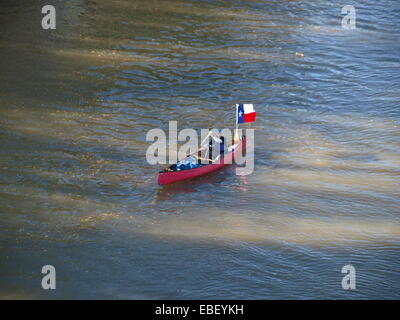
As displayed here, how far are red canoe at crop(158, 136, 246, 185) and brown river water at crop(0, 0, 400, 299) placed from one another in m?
0.27

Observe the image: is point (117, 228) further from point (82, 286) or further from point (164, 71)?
point (164, 71)

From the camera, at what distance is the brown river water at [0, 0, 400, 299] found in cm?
1736

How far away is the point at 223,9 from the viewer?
3456 centimetres

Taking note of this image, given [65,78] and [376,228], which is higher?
[65,78]

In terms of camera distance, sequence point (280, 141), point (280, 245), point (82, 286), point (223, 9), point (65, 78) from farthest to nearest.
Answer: point (223, 9) → point (65, 78) → point (280, 141) → point (280, 245) → point (82, 286)

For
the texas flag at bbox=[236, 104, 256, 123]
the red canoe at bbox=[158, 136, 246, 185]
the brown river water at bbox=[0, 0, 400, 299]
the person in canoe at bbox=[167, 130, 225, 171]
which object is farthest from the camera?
the texas flag at bbox=[236, 104, 256, 123]

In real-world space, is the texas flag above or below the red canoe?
above

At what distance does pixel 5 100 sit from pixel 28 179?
6.06 metres

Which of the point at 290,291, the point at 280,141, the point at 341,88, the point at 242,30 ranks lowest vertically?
the point at 290,291

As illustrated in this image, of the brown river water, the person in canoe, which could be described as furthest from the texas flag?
the brown river water

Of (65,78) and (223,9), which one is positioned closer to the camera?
(65,78)

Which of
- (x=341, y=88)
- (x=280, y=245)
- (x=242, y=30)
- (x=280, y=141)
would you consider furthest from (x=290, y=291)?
(x=242, y=30)

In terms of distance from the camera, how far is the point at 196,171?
21.0 m

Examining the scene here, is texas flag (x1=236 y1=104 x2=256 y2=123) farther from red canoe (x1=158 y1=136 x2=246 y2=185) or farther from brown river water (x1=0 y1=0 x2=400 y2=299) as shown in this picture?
brown river water (x1=0 y1=0 x2=400 y2=299)
